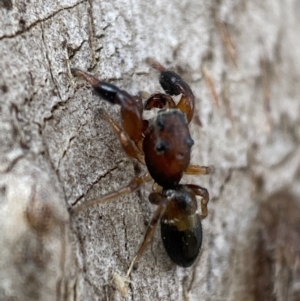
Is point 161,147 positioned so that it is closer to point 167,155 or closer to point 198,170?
point 167,155

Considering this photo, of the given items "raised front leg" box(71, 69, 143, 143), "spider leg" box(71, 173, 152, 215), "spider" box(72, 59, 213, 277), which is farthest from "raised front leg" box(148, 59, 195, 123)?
"spider leg" box(71, 173, 152, 215)

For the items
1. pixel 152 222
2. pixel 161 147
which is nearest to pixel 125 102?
pixel 161 147

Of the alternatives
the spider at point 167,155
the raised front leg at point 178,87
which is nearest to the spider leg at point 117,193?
the spider at point 167,155

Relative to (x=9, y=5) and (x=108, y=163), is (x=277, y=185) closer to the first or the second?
(x=108, y=163)

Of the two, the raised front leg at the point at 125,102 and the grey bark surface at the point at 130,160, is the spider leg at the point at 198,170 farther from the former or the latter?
the raised front leg at the point at 125,102

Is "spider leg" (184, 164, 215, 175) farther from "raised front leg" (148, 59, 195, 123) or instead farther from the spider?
"raised front leg" (148, 59, 195, 123)

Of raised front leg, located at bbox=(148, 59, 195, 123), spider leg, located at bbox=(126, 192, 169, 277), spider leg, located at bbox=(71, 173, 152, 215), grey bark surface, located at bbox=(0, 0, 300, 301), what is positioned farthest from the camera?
raised front leg, located at bbox=(148, 59, 195, 123)

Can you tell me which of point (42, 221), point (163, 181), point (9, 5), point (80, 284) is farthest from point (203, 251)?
point (9, 5)

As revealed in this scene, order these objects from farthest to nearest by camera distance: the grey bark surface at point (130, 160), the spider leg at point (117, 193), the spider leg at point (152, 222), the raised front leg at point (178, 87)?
the raised front leg at point (178, 87), the spider leg at point (152, 222), the spider leg at point (117, 193), the grey bark surface at point (130, 160)
